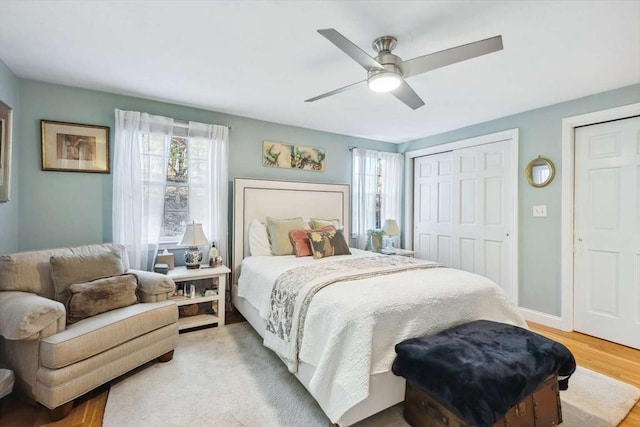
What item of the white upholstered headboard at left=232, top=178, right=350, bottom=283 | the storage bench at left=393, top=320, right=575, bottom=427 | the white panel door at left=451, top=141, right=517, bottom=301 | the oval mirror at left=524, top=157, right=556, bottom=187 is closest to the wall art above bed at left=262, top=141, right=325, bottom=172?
the white upholstered headboard at left=232, top=178, right=350, bottom=283

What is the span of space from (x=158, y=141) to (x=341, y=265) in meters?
2.39

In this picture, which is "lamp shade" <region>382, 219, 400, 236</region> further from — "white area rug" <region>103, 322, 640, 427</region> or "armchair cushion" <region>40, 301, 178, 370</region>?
"armchair cushion" <region>40, 301, 178, 370</region>

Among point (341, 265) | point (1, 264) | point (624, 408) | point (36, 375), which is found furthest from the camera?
point (341, 265)

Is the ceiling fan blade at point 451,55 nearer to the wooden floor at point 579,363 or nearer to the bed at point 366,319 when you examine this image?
the bed at point 366,319

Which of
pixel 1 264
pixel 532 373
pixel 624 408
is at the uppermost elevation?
pixel 1 264

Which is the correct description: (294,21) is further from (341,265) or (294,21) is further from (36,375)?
(36,375)

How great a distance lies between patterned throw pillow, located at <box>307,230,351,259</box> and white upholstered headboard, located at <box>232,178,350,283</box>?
77cm

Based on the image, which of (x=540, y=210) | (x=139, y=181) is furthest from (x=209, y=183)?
(x=540, y=210)

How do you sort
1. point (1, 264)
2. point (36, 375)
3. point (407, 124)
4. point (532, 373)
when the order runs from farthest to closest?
point (407, 124)
point (1, 264)
point (36, 375)
point (532, 373)

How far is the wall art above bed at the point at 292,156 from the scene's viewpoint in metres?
3.91

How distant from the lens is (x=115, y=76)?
8.54 ft

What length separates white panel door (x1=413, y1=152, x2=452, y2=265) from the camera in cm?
441

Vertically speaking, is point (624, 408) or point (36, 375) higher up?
point (36, 375)

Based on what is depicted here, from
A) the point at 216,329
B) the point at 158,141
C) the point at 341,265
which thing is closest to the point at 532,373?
the point at 341,265
